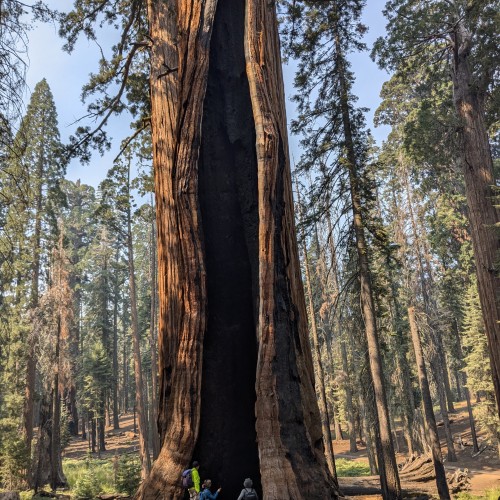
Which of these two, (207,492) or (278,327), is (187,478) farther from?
(278,327)

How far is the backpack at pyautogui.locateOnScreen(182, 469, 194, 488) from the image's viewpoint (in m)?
4.40

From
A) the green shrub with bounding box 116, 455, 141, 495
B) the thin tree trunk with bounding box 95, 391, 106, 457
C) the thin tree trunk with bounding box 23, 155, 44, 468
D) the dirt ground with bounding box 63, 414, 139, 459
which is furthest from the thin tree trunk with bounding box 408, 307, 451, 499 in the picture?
the thin tree trunk with bounding box 95, 391, 106, 457

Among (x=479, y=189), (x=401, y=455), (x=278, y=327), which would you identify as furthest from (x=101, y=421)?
(x=278, y=327)

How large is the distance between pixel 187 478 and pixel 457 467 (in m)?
26.0

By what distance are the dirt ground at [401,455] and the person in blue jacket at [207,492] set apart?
1400cm

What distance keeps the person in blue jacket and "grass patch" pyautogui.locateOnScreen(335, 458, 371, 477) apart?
23.2 metres

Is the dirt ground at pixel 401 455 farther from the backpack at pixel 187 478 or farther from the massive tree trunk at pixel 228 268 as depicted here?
the backpack at pixel 187 478

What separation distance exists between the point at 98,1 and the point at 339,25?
6.81m

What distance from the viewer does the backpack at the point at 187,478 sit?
14.4ft

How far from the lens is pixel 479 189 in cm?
1046

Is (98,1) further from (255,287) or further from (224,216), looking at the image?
(255,287)

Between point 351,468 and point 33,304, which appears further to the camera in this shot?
point 351,468

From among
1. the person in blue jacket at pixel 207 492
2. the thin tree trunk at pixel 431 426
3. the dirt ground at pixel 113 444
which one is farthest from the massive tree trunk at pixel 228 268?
the dirt ground at pixel 113 444

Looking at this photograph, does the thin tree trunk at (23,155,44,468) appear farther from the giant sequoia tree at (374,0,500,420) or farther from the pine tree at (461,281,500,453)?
the pine tree at (461,281,500,453)
